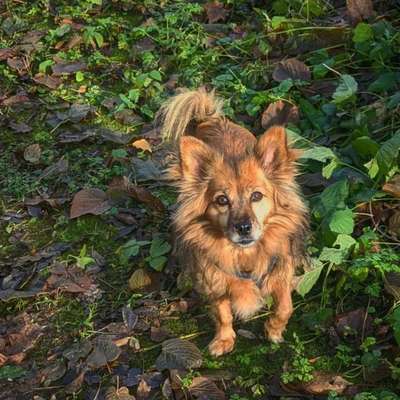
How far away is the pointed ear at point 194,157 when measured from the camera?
3424mm

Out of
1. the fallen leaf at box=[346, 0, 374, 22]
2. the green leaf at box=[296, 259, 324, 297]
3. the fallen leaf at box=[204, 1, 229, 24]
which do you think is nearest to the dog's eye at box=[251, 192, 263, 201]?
the green leaf at box=[296, 259, 324, 297]

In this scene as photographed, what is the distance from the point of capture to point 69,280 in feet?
13.9

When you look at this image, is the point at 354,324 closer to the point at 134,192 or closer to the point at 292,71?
the point at 134,192

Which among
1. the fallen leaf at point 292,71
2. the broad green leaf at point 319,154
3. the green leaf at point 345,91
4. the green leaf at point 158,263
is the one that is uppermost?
the green leaf at point 345,91

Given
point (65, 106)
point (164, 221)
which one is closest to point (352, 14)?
point (164, 221)

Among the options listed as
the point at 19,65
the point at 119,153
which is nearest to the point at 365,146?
the point at 119,153

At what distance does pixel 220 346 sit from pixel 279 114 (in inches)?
76.1

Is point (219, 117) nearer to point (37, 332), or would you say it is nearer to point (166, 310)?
point (166, 310)

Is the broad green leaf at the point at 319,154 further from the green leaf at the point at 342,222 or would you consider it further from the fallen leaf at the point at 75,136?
the fallen leaf at the point at 75,136

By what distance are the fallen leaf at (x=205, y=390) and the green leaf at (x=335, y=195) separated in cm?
119

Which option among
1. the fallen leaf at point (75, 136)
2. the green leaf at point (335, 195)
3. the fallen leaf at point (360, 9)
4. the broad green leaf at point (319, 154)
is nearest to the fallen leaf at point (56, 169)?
the fallen leaf at point (75, 136)

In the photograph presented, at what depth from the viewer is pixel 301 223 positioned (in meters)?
3.61

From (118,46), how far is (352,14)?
248 centimetres

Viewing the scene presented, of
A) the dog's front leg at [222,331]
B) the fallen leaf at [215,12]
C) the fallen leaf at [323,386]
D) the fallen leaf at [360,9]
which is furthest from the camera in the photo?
the fallen leaf at [215,12]
